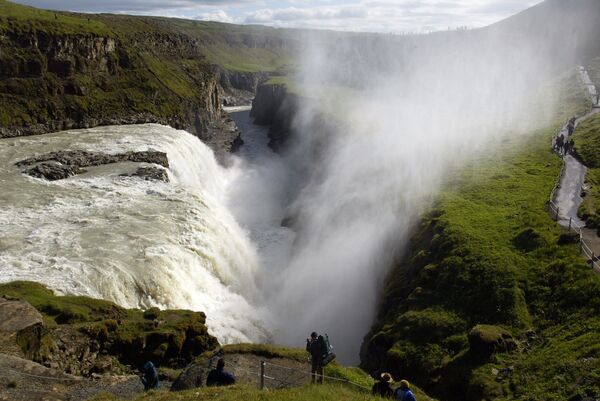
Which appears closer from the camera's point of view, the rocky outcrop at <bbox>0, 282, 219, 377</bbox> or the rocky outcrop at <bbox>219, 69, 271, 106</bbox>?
the rocky outcrop at <bbox>0, 282, 219, 377</bbox>

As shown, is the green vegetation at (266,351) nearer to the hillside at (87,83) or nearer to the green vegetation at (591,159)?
the green vegetation at (591,159)

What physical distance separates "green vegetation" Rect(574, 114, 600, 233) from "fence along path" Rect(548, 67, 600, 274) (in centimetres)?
51

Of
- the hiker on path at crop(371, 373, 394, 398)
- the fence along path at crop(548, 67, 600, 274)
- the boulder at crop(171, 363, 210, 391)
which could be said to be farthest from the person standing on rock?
the boulder at crop(171, 363, 210, 391)

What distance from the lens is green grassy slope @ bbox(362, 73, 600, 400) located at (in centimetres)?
2133

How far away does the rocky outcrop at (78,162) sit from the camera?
47.0 meters

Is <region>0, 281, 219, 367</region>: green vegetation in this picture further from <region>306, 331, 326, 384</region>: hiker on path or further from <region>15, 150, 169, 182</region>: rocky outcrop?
<region>15, 150, 169, 182</region>: rocky outcrop

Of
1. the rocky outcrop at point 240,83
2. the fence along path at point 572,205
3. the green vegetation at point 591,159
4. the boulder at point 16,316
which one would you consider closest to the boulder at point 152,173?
the boulder at point 16,316

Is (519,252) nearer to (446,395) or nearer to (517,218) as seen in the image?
(517,218)

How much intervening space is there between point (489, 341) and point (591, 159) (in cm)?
3209

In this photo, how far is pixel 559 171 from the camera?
45.6 m

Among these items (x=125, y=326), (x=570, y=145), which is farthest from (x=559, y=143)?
(x=125, y=326)

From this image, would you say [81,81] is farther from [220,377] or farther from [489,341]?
[220,377]

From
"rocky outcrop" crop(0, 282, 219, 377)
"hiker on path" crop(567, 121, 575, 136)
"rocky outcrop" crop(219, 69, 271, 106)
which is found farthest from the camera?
"rocky outcrop" crop(219, 69, 271, 106)

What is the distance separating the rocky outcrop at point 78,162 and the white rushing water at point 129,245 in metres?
1.13
